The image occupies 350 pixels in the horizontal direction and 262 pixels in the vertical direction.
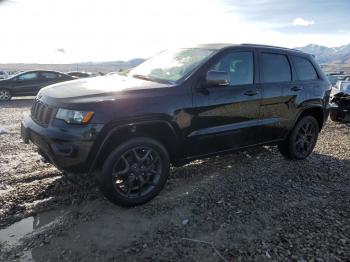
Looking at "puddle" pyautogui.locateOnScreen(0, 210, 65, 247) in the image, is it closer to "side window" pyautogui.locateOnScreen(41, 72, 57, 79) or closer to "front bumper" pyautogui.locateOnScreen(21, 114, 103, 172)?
"front bumper" pyautogui.locateOnScreen(21, 114, 103, 172)

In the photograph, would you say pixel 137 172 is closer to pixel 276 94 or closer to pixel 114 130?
pixel 114 130

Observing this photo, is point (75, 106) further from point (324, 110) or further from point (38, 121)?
point (324, 110)

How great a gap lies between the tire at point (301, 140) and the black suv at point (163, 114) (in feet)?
0.92

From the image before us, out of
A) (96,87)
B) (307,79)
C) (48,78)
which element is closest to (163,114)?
(96,87)

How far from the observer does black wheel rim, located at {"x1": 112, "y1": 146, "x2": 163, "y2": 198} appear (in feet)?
12.9

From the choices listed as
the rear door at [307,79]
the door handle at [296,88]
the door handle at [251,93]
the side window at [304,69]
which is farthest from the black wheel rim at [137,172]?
the side window at [304,69]

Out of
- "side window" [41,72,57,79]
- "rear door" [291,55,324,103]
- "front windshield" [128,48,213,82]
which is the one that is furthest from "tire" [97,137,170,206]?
"side window" [41,72,57,79]

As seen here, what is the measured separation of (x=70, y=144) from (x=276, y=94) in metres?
3.19

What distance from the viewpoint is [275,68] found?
531 centimetres

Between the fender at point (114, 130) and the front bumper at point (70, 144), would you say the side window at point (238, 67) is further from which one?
the front bumper at point (70, 144)

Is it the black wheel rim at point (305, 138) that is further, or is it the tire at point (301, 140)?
the black wheel rim at point (305, 138)

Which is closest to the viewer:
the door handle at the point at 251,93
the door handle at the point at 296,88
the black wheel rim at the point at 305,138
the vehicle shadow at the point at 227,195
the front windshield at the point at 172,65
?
the vehicle shadow at the point at 227,195

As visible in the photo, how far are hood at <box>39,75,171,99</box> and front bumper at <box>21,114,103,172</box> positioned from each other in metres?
0.41

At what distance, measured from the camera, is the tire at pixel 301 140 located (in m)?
5.83
